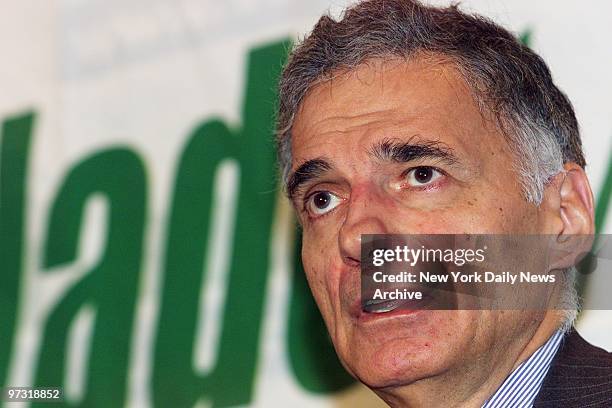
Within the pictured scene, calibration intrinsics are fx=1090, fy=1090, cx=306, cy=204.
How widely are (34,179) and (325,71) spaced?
0.90 metres

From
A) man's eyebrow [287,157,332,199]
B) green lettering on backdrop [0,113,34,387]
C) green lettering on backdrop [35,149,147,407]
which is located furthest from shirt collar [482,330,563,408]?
green lettering on backdrop [0,113,34,387]

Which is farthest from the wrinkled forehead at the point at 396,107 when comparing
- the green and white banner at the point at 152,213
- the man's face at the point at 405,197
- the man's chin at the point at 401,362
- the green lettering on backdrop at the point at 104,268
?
the green lettering on backdrop at the point at 104,268

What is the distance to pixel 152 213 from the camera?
219cm

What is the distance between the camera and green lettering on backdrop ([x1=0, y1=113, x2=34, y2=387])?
7.30 feet

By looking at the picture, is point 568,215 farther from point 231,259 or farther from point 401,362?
point 231,259

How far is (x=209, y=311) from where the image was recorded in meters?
2.17

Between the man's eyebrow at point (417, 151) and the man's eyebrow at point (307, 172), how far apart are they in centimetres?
10

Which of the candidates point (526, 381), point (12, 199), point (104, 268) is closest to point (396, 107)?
point (526, 381)

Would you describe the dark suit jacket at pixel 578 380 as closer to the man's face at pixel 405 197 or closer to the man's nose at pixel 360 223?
the man's face at pixel 405 197

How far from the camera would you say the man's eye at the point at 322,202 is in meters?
1.50

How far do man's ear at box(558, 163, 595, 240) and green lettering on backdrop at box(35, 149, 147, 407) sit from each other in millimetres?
985

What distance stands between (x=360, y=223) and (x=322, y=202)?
14 cm

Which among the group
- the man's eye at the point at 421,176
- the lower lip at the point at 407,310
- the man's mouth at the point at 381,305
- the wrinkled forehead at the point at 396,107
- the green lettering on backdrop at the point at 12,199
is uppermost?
the green lettering on backdrop at the point at 12,199

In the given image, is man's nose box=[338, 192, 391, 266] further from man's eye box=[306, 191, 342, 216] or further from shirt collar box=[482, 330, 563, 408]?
shirt collar box=[482, 330, 563, 408]
